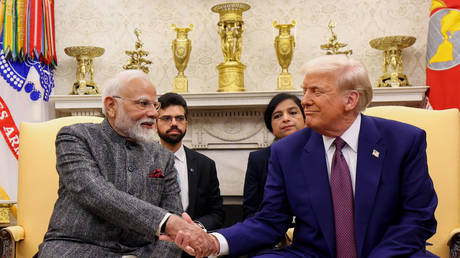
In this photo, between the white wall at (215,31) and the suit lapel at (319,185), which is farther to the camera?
the white wall at (215,31)

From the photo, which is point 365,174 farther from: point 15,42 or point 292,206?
point 15,42

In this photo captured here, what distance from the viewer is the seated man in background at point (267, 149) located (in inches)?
127

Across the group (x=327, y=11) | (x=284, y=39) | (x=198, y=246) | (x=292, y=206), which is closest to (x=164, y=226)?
(x=198, y=246)

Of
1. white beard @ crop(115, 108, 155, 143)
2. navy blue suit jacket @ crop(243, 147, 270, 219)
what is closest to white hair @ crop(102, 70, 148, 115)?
white beard @ crop(115, 108, 155, 143)

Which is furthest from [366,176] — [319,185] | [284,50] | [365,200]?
[284,50]

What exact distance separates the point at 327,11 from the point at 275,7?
510 mm

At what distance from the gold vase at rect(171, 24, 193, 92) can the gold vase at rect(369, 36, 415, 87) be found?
1696 millimetres

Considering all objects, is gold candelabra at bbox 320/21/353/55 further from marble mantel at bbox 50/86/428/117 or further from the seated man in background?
the seated man in background

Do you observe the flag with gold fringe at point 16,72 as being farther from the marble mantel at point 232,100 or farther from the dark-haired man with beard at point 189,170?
the dark-haired man with beard at point 189,170

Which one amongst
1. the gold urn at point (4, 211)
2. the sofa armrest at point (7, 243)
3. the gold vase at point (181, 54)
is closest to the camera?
the sofa armrest at point (7, 243)

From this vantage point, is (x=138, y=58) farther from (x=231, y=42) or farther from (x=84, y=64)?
(x=231, y=42)

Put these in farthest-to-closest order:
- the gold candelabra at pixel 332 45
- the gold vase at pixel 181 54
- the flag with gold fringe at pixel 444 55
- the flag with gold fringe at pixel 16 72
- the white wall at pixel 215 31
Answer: the white wall at pixel 215 31 → the gold vase at pixel 181 54 → the gold candelabra at pixel 332 45 → the flag with gold fringe at pixel 16 72 → the flag with gold fringe at pixel 444 55

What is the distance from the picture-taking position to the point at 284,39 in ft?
14.1

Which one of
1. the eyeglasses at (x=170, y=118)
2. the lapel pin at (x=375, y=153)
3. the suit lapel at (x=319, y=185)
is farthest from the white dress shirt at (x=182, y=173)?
the lapel pin at (x=375, y=153)
